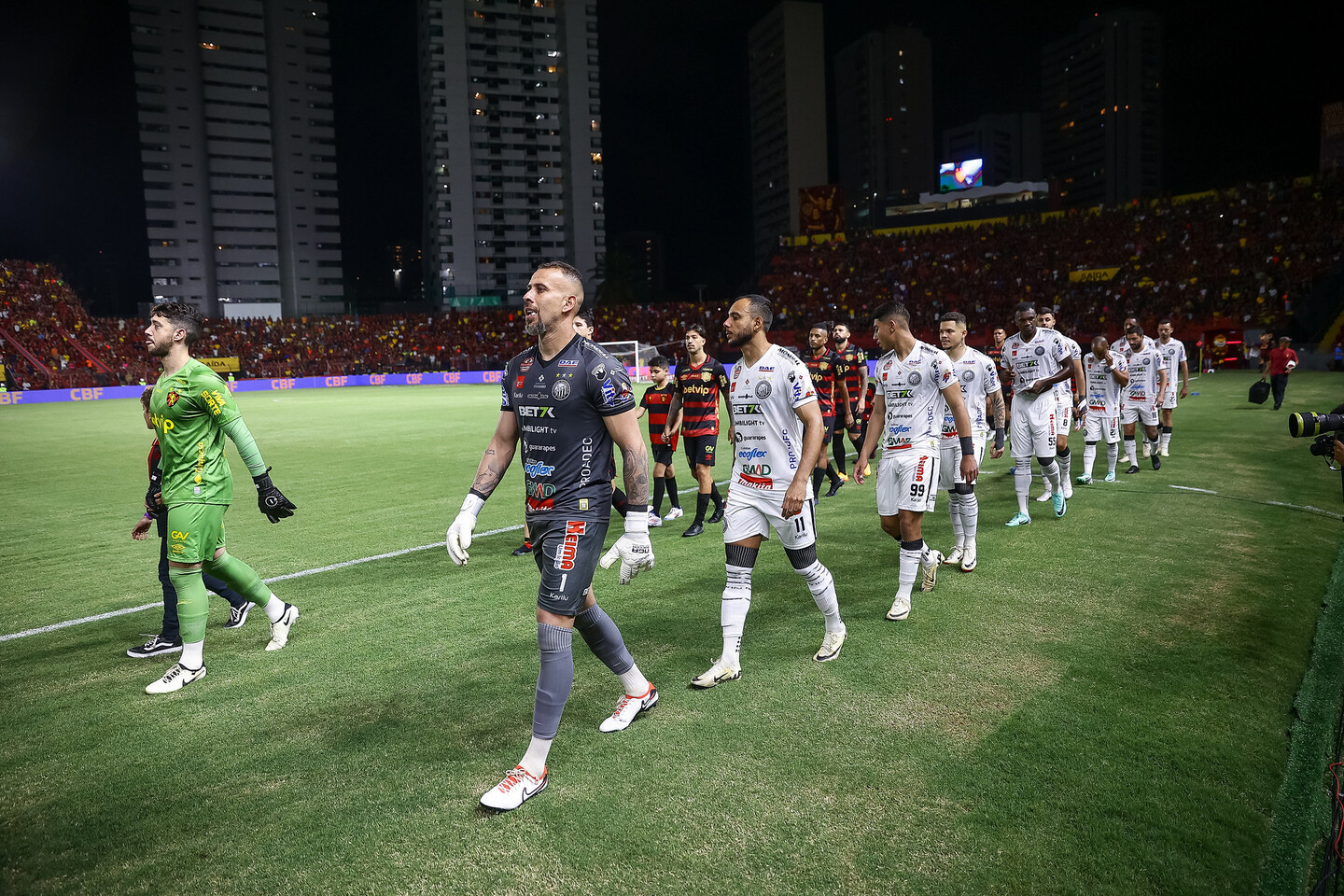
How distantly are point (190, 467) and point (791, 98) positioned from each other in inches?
5415

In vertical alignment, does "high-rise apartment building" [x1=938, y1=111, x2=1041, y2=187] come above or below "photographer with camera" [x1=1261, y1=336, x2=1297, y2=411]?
above

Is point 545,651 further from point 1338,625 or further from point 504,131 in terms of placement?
point 504,131

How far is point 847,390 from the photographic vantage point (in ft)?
40.1

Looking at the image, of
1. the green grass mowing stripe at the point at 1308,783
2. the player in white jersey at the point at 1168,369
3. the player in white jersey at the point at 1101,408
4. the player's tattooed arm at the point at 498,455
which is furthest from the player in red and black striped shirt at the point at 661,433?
the player in white jersey at the point at 1168,369

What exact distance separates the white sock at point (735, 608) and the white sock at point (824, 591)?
0.37m

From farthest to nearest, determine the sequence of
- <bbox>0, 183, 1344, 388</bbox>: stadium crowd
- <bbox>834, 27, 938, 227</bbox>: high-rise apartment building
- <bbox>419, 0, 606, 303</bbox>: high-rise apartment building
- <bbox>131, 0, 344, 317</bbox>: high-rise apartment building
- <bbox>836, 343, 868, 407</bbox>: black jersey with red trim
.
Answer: <bbox>834, 27, 938, 227</bbox>: high-rise apartment building, <bbox>419, 0, 606, 303</bbox>: high-rise apartment building, <bbox>131, 0, 344, 317</bbox>: high-rise apartment building, <bbox>0, 183, 1344, 388</bbox>: stadium crowd, <bbox>836, 343, 868, 407</bbox>: black jersey with red trim

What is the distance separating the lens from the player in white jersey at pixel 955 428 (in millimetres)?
7117

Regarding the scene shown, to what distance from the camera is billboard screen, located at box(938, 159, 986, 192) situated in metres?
74.8

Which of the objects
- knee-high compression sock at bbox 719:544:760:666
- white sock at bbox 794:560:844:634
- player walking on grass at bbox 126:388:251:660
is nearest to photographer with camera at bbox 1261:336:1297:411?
white sock at bbox 794:560:844:634

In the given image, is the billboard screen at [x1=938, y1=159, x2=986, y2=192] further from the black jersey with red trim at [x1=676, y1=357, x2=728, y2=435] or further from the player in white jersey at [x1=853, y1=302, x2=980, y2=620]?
the player in white jersey at [x1=853, y1=302, x2=980, y2=620]

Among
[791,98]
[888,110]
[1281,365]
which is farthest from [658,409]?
[888,110]

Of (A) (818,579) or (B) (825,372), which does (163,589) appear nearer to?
(A) (818,579)

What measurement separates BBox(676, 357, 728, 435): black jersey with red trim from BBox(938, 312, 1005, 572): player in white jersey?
2.69m

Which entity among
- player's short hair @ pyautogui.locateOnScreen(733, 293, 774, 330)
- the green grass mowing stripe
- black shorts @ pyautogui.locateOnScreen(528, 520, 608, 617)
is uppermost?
player's short hair @ pyautogui.locateOnScreen(733, 293, 774, 330)
